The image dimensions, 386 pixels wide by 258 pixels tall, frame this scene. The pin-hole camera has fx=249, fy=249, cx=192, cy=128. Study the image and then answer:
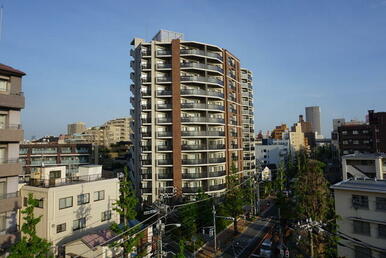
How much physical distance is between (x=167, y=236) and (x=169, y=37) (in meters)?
39.3

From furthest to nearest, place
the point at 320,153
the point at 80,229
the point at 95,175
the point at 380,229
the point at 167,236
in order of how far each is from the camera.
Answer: the point at 320,153 → the point at 167,236 → the point at 95,175 → the point at 80,229 → the point at 380,229

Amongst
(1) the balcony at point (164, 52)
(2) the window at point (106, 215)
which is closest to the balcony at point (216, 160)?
(2) the window at point (106, 215)

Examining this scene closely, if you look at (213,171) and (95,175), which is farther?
(213,171)

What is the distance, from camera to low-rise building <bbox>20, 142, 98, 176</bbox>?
73.8m

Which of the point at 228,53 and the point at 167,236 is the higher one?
the point at 228,53

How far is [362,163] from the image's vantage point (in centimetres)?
4597

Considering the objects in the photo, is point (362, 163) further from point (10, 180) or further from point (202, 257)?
point (10, 180)

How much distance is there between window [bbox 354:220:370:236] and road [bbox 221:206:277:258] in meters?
12.7

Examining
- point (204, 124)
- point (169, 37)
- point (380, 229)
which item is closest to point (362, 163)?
point (380, 229)

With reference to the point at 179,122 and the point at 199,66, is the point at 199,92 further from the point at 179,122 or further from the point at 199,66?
the point at 179,122

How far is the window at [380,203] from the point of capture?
959 inches

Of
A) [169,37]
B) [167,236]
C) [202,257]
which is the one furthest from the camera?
[169,37]

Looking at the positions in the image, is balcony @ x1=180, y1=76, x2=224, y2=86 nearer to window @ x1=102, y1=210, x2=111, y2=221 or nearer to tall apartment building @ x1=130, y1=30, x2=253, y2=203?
tall apartment building @ x1=130, y1=30, x2=253, y2=203

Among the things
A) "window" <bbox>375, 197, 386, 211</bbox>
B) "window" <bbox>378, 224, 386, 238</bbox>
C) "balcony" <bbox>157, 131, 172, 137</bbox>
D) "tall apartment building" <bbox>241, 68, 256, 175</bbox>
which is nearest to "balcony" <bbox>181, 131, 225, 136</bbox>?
"balcony" <bbox>157, 131, 172, 137</bbox>
